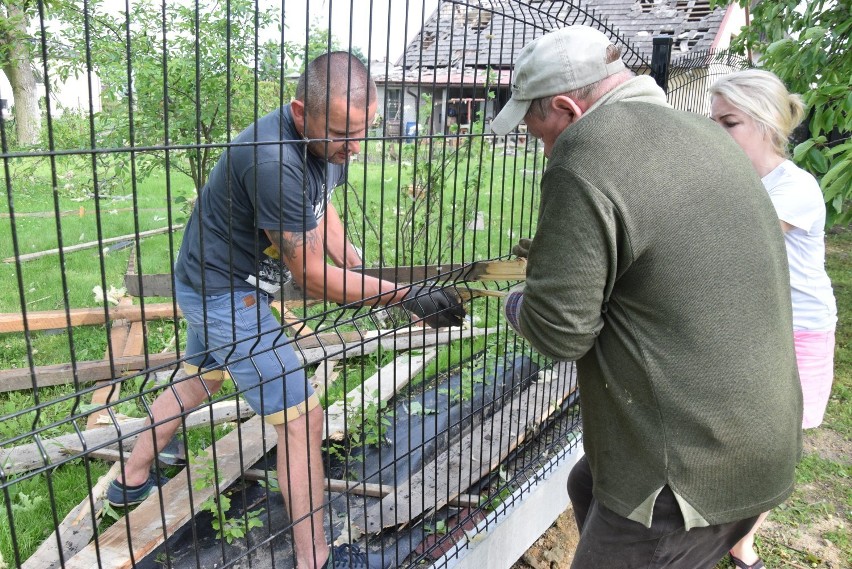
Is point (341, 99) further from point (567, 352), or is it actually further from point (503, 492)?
point (503, 492)

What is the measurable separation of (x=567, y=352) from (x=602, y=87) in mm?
659

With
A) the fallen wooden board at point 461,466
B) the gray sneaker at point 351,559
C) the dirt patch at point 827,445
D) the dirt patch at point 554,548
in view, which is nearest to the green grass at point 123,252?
the fallen wooden board at point 461,466

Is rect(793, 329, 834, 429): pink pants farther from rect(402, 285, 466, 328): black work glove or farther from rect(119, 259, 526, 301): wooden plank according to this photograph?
rect(402, 285, 466, 328): black work glove

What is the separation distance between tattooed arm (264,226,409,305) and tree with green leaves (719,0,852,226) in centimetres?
194

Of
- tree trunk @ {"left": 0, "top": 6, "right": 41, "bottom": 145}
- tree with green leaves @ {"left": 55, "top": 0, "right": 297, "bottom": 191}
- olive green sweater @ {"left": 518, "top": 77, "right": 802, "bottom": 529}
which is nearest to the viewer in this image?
olive green sweater @ {"left": 518, "top": 77, "right": 802, "bottom": 529}

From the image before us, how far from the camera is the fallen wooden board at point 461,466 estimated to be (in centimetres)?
263

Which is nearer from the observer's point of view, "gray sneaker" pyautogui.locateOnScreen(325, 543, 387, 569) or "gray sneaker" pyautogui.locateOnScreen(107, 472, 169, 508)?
"gray sneaker" pyautogui.locateOnScreen(325, 543, 387, 569)

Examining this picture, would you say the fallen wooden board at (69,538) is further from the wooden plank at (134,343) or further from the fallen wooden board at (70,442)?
the wooden plank at (134,343)

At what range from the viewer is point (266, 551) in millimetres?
2422

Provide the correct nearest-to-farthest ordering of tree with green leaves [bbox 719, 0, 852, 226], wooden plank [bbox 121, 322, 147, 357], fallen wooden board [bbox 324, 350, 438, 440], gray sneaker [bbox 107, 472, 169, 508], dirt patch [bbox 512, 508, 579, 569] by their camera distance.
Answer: gray sneaker [bbox 107, 472, 169, 508]
tree with green leaves [bbox 719, 0, 852, 226]
dirt patch [bbox 512, 508, 579, 569]
fallen wooden board [bbox 324, 350, 438, 440]
wooden plank [bbox 121, 322, 147, 357]

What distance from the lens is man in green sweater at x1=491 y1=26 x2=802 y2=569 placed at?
1428 mm

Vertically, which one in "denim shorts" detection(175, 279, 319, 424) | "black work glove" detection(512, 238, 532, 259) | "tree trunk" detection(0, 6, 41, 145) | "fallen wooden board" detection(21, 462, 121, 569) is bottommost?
"fallen wooden board" detection(21, 462, 121, 569)

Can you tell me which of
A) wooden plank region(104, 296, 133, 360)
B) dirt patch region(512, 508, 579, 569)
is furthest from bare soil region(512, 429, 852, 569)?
wooden plank region(104, 296, 133, 360)

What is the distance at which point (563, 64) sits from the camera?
160 centimetres
